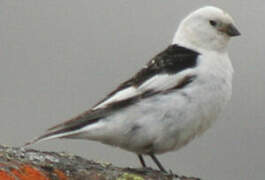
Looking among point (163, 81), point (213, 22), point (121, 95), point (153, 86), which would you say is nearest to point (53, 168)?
point (121, 95)

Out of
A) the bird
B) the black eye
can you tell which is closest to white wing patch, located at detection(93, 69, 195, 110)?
the bird

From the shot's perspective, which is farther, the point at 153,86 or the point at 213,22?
the point at 213,22

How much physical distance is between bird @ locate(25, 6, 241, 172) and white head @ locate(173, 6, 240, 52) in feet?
1.30

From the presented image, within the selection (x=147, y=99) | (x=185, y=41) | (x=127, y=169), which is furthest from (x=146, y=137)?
(x=185, y=41)

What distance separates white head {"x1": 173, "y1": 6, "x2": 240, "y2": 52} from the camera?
6656 millimetres

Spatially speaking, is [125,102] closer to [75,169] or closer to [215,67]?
[215,67]

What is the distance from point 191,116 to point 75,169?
1.45 meters

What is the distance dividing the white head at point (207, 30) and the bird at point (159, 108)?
0.40 meters

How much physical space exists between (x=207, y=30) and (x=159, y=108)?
3.97 feet

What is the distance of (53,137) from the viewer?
5363mm

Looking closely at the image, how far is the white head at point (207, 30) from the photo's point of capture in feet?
21.8

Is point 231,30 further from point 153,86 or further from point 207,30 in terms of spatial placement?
point 153,86

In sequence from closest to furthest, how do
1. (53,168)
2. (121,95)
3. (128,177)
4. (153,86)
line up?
(53,168) < (128,177) < (121,95) < (153,86)

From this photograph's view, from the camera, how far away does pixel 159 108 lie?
19.0 feet
